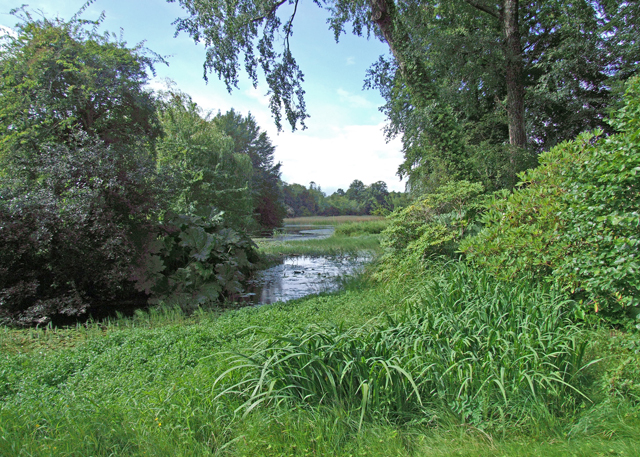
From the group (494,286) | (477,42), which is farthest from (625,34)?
(494,286)

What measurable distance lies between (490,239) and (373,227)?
19125 mm

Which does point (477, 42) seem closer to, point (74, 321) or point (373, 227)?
point (74, 321)

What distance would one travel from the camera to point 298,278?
9.45m

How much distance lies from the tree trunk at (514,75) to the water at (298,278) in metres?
5.18

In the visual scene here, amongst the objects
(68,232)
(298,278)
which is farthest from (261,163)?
(68,232)

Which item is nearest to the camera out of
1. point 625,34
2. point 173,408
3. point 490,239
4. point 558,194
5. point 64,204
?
point 173,408

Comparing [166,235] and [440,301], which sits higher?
[166,235]

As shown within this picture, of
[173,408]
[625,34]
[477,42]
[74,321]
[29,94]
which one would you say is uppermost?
[625,34]

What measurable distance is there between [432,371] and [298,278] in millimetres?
6983

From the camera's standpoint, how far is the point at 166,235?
730 cm

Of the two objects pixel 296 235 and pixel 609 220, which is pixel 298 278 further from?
pixel 296 235

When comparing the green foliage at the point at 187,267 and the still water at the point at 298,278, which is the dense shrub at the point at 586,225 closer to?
the still water at the point at 298,278

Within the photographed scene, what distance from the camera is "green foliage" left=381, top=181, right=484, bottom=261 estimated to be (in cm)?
571

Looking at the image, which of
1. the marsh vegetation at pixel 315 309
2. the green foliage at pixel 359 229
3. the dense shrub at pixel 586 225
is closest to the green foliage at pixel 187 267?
the marsh vegetation at pixel 315 309
